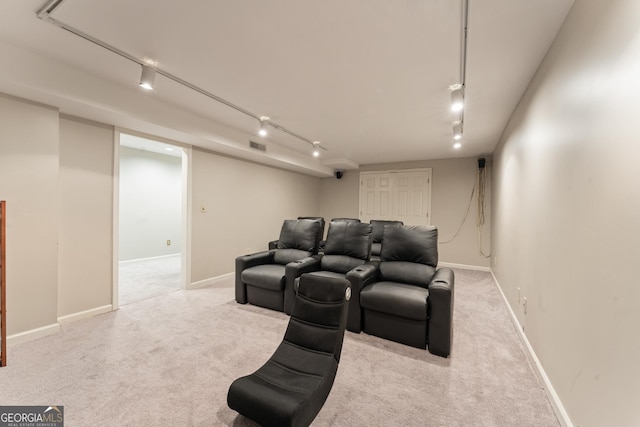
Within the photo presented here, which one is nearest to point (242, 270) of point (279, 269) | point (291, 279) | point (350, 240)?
point (279, 269)

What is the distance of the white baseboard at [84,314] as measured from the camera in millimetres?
2674

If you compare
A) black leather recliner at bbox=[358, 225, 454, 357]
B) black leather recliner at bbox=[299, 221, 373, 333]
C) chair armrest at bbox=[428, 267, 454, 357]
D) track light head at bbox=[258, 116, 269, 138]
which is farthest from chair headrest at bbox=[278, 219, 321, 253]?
chair armrest at bbox=[428, 267, 454, 357]

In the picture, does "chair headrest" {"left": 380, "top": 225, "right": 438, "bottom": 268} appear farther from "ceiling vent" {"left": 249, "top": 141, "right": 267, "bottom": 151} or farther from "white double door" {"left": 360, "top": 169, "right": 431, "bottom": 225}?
"white double door" {"left": 360, "top": 169, "right": 431, "bottom": 225}

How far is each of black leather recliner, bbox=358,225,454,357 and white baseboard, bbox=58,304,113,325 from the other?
2.95 metres

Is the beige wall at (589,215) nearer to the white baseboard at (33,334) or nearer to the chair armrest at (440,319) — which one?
the chair armrest at (440,319)

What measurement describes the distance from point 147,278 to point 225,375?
136 inches

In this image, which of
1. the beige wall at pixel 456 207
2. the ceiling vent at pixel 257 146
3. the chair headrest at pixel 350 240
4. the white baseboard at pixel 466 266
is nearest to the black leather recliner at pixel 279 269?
the chair headrest at pixel 350 240

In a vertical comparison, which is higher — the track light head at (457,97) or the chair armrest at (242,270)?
the track light head at (457,97)

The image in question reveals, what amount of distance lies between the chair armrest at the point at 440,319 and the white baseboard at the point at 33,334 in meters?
3.59

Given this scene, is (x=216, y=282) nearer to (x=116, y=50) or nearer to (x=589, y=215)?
(x=116, y=50)

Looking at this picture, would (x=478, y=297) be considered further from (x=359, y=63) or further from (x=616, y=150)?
(x=359, y=63)

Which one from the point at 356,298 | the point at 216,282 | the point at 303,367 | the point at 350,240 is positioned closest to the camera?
the point at 303,367

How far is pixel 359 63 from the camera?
83.0 inches

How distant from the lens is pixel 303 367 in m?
1.65
